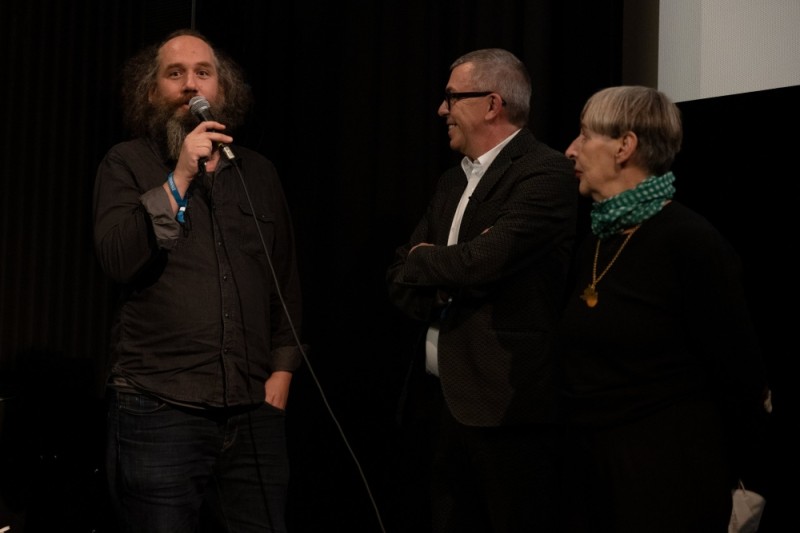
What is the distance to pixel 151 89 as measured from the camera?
275 centimetres

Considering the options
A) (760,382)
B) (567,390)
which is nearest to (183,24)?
(567,390)

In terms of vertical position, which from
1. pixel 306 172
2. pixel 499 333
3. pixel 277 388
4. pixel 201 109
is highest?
pixel 201 109

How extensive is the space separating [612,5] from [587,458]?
1.72 metres

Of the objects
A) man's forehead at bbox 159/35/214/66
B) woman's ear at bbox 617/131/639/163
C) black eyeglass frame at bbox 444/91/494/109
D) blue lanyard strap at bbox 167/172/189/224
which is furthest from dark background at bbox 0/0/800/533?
blue lanyard strap at bbox 167/172/189/224

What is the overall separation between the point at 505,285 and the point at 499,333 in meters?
0.14

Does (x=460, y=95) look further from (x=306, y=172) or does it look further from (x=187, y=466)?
(x=187, y=466)

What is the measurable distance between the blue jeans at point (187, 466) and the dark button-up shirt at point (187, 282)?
0.06m

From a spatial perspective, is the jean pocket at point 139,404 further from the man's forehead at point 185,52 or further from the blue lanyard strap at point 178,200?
the man's forehead at point 185,52

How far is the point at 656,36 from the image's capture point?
3322 millimetres

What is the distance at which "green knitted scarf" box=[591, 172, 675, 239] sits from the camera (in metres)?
2.04

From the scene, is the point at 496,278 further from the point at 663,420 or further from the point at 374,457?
the point at 374,457

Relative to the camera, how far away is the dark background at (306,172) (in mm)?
3178

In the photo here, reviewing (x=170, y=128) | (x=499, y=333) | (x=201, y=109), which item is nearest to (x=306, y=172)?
(x=170, y=128)

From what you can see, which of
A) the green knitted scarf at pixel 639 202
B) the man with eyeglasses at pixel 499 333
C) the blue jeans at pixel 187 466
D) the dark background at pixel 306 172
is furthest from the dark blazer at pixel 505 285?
the dark background at pixel 306 172
